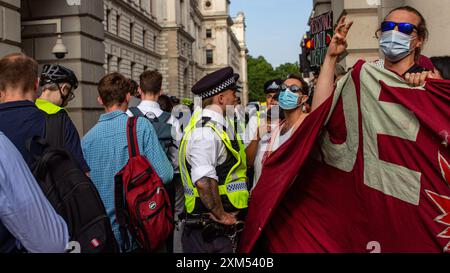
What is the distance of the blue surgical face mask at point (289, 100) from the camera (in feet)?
14.1

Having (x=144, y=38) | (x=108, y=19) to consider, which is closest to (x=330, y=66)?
(x=108, y=19)

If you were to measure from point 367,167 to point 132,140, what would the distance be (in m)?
2.01

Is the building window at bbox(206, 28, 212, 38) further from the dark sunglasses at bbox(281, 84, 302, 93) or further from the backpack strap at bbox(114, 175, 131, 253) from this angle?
the backpack strap at bbox(114, 175, 131, 253)

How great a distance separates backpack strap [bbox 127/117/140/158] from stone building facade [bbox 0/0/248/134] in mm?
7105

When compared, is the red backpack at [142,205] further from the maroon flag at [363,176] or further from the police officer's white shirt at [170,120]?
the police officer's white shirt at [170,120]

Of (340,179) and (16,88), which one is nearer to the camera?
(16,88)

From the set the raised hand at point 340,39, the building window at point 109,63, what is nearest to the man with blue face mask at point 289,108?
the raised hand at point 340,39

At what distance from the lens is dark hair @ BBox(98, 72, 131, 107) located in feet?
14.8

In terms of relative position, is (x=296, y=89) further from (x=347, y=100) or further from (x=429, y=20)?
(x=429, y=20)

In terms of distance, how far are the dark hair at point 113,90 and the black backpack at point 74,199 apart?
2115 mm
